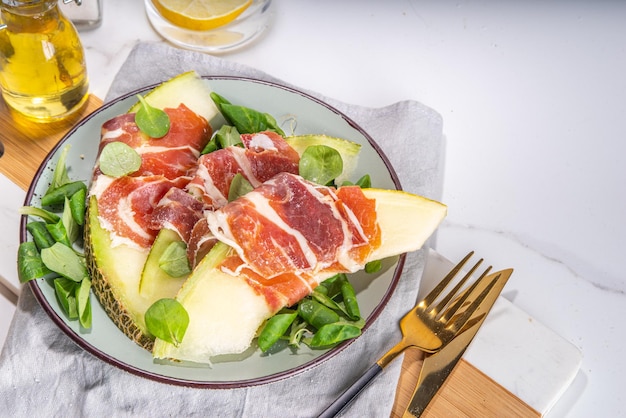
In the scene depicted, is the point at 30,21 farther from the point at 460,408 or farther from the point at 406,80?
the point at 460,408

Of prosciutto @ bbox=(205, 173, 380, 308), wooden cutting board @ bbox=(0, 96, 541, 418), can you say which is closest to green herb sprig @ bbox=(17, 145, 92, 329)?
prosciutto @ bbox=(205, 173, 380, 308)

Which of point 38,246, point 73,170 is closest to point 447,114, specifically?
point 73,170

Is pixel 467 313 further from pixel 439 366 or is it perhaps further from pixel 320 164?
pixel 320 164

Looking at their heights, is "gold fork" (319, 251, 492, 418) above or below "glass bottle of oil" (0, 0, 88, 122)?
below

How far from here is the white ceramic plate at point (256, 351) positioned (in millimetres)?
1113

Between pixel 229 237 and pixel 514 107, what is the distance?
967mm

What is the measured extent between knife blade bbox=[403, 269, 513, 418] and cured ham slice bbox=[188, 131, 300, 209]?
0.40 meters

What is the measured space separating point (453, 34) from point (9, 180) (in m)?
1.12

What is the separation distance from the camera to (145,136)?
4.15ft

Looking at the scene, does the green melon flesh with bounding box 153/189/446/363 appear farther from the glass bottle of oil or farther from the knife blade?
the glass bottle of oil

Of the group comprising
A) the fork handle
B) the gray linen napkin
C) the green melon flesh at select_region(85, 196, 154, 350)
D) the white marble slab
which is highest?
the green melon flesh at select_region(85, 196, 154, 350)

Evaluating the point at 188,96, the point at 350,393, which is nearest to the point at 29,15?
the point at 188,96

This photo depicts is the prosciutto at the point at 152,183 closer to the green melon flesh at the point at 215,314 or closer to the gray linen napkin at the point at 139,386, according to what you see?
the green melon flesh at the point at 215,314

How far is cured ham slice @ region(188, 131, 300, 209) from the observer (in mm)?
1192
